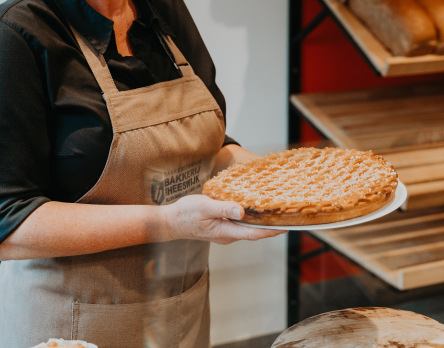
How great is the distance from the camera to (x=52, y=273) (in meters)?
0.77

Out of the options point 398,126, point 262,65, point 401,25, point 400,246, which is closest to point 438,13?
point 401,25

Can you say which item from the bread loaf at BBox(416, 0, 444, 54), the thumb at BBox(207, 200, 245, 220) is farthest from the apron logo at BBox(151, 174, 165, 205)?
the bread loaf at BBox(416, 0, 444, 54)

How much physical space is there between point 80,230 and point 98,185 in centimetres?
8

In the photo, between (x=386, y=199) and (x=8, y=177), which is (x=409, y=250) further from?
(x=8, y=177)

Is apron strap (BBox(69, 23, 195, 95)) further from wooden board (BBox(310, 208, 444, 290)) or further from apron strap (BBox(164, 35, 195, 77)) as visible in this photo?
wooden board (BBox(310, 208, 444, 290))

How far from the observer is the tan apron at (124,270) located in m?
0.74

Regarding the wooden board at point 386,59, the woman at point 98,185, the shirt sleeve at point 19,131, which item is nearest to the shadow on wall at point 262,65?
the wooden board at point 386,59

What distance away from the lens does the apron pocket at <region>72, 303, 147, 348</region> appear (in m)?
0.76

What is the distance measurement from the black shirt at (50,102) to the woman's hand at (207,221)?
0.54ft

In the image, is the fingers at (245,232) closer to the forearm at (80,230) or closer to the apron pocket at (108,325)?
the forearm at (80,230)

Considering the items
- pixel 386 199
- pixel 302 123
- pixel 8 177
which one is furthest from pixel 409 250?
pixel 8 177

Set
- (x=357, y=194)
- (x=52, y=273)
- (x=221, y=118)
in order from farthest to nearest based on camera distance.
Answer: (x=221, y=118)
(x=52, y=273)
(x=357, y=194)

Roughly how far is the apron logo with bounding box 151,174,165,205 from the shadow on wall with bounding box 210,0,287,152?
0.70 meters

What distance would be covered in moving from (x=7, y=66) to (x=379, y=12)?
3.02 feet
